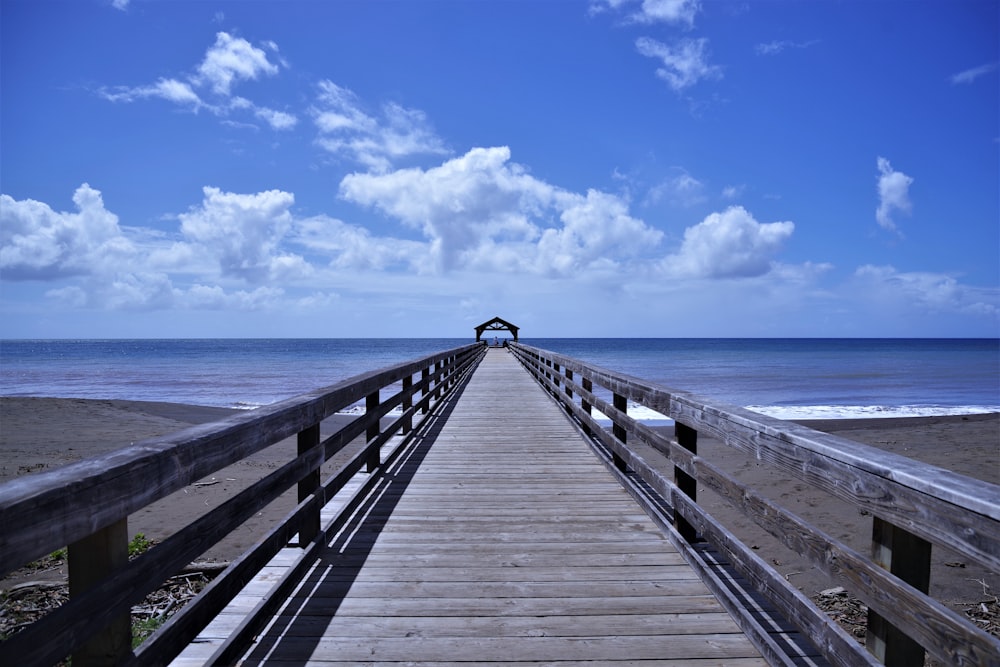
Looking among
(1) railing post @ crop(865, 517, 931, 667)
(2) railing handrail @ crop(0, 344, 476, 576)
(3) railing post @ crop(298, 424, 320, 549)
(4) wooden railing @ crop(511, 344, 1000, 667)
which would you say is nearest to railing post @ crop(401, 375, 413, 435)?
(3) railing post @ crop(298, 424, 320, 549)

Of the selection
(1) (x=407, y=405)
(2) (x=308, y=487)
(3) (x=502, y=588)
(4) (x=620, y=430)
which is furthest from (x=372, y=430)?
(3) (x=502, y=588)

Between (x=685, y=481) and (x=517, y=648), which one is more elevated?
(x=685, y=481)

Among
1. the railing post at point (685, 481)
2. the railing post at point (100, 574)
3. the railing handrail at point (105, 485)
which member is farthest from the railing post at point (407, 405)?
the railing post at point (100, 574)

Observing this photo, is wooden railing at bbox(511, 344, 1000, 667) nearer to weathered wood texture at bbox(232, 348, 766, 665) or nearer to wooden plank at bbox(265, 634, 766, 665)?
wooden plank at bbox(265, 634, 766, 665)

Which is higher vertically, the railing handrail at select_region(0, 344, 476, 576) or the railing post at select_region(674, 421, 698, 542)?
the railing handrail at select_region(0, 344, 476, 576)

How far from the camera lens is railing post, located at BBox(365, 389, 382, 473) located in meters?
4.96

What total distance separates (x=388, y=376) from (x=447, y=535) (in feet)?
6.40

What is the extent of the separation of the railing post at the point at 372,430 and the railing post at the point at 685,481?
8.37 ft

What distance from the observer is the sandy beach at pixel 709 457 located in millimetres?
5875

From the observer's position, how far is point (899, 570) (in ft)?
5.48

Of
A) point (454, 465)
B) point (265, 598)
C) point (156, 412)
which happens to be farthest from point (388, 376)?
point (156, 412)

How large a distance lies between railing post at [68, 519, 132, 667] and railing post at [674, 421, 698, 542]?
9.22ft

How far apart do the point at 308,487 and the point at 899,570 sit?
288cm

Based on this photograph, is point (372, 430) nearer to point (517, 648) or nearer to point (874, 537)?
point (517, 648)
